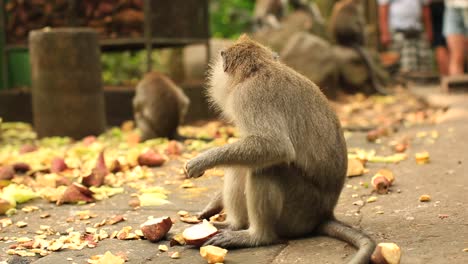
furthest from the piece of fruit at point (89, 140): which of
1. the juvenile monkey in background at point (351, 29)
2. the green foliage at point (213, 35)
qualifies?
the juvenile monkey in background at point (351, 29)

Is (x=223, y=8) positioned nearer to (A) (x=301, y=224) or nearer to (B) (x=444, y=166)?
(B) (x=444, y=166)

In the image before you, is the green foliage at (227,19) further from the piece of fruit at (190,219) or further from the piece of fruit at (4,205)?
the piece of fruit at (190,219)

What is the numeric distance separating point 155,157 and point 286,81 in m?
2.70

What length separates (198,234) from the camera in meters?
3.58

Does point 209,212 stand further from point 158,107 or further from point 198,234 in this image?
point 158,107

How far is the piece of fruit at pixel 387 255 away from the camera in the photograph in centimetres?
295

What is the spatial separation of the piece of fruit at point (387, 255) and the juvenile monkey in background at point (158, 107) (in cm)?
502

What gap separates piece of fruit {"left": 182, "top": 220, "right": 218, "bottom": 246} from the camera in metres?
3.56

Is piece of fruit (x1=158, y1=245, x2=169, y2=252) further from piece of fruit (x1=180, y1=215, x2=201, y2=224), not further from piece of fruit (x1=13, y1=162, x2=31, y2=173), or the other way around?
piece of fruit (x1=13, y1=162, x2=31, y2=173)

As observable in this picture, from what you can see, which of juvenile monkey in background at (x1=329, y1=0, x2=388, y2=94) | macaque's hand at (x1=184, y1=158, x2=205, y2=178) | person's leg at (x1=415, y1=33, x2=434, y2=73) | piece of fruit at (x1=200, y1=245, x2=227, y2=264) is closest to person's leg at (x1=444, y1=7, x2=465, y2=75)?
juvenile monkey in background at (x1=329, y1=0, x2=388, y2=94)

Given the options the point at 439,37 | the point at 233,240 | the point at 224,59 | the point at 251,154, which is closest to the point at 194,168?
the point at 251,154

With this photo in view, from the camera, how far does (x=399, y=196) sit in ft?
14.8

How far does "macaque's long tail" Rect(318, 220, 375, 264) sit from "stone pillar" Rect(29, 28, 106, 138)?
5278 mm

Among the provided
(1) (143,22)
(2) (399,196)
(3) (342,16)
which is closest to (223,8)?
(3) (342,16)
